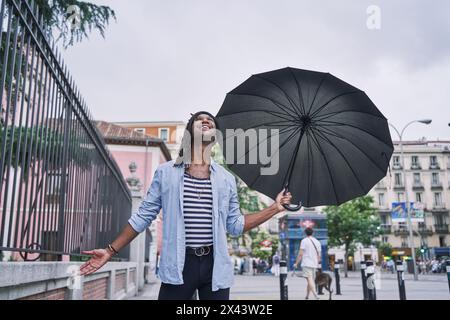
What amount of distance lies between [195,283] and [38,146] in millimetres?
2190

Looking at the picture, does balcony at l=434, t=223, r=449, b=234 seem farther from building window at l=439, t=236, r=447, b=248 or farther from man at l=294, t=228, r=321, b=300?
man at l=294, t=228, r=321, b=300

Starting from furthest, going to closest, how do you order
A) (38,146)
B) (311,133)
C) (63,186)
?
(63,186) → (38,146) → (311,133)

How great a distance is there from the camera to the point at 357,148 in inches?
149

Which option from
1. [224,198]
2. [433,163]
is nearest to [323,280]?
[224,198]

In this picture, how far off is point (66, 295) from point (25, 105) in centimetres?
248

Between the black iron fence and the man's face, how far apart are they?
1370mm

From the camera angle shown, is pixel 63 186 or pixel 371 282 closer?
pixel 63 186

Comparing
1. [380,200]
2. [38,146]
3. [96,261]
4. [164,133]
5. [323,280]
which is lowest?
[323,280]

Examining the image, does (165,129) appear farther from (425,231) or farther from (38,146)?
(38,146)

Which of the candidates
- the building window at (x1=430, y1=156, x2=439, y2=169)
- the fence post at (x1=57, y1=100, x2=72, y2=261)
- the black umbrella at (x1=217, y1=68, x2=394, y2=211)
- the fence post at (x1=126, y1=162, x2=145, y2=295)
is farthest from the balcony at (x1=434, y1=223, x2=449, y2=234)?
the fence post at (x1=57, y1=100, x2=72, y2=261)

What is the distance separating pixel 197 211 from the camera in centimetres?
286

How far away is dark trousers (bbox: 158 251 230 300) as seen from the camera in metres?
2.70

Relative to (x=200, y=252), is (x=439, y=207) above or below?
above

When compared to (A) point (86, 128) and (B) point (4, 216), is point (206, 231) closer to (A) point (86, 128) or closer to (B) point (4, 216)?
(B) point (4, 216)
